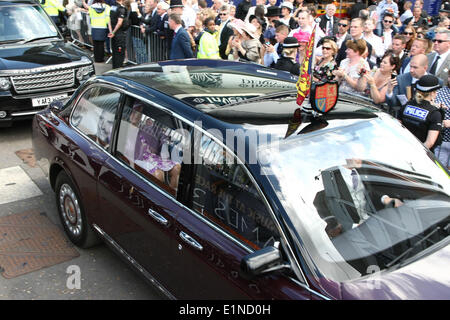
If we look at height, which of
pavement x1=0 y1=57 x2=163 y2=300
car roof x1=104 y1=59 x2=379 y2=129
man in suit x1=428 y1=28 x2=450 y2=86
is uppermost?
car roof x1=104 y1=59 x2=379 y2=129

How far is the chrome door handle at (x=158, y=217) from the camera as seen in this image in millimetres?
3134

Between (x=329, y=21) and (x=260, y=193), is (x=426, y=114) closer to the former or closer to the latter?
(x=260, y=193)

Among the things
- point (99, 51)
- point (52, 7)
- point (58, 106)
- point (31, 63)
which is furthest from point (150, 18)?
point (58, 106)

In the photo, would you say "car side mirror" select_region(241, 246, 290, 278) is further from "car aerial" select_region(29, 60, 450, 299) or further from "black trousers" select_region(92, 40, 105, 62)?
"black trousers" select_region(92, 40, 105, 62)

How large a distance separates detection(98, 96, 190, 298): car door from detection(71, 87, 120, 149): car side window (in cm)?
19

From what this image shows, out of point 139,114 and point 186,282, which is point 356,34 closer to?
point 139,114

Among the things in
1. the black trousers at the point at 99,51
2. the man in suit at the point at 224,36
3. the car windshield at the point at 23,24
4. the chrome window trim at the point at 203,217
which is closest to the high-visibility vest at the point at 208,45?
the man in suit at the point at 224,36

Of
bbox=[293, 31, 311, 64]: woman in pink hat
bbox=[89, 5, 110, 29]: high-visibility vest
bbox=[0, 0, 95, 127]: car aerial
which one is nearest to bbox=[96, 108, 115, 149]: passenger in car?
bbox=[0, 0, 95, 127]: car aerial

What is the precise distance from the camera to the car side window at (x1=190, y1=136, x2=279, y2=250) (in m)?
2.67

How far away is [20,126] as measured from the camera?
311 inches

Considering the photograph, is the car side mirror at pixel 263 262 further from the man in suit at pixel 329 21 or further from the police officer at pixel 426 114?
the man in suit at pixel 329 21

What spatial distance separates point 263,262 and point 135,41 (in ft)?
34.2

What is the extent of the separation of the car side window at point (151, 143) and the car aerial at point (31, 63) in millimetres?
4159

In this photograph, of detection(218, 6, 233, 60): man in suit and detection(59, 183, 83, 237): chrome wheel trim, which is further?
detection(218, 6, 233, 60): man in suit
